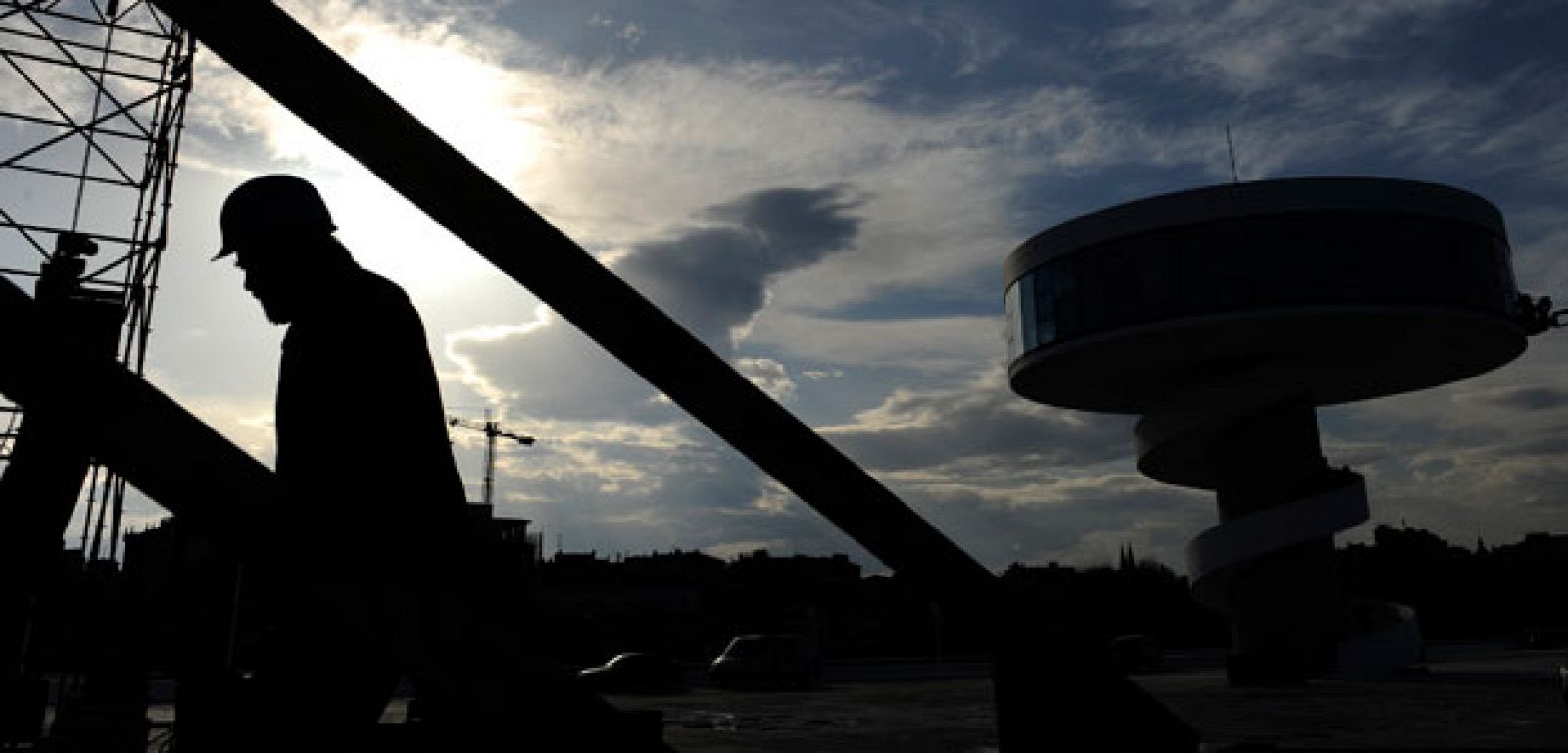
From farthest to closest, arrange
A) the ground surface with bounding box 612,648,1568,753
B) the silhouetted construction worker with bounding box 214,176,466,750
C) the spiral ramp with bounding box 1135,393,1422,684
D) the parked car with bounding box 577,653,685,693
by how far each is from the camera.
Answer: the spiral ramp with bounding box 1135,393,1422,684, the parked car with bounding box 577,653,685,693, the ground surface with bounding box 612,648,1568,753, the silhouetted construction worker with bounding box 214,176,466,750

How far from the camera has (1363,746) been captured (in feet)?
35.3

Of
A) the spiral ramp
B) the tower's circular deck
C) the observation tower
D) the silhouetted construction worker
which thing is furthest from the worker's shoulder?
the tower's circular deck

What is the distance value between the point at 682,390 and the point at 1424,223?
118 feet

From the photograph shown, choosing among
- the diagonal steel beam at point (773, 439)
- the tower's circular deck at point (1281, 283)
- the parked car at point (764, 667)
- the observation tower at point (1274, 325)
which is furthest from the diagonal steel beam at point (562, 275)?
the tower's circular deck at point (1281, 283)

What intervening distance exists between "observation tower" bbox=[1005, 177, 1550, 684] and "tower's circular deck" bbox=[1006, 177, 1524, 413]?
0.05 meters

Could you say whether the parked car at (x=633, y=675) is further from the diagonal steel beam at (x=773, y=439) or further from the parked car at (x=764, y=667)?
the diagonal steel beam at (x=773, y=439)

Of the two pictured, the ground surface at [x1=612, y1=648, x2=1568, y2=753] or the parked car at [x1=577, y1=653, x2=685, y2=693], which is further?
the parked car at [x1=577, y1=653, x2=685, y2=693]

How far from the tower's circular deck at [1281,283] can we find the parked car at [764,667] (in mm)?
12299

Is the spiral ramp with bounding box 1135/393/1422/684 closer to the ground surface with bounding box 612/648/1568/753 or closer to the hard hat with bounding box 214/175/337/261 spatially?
the ground surface with bounding box 612/648/1568/753

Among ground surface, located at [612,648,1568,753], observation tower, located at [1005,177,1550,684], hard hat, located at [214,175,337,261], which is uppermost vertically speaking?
observation tower, located at [1005,177,1550,684]

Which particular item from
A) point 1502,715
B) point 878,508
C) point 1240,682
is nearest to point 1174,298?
point 1240,682

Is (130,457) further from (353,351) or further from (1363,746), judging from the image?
(1363,746)

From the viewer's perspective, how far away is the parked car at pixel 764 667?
31312 mm

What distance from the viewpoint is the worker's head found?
7.02 ft
